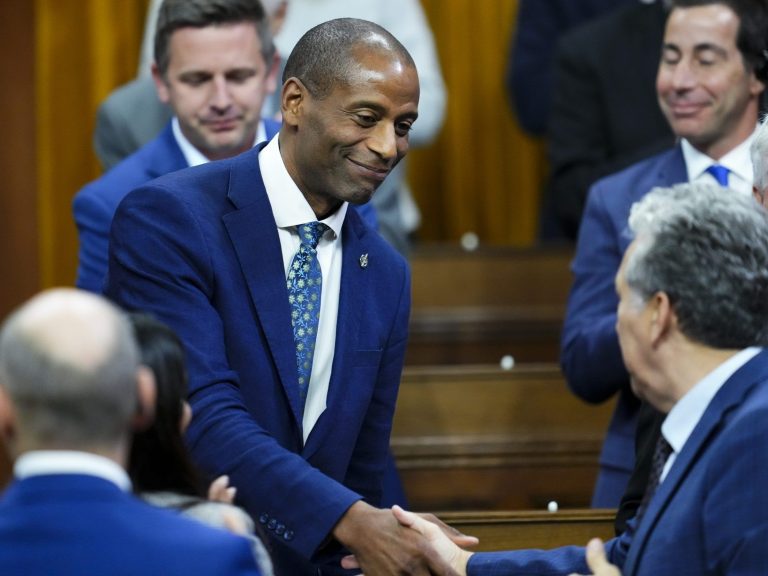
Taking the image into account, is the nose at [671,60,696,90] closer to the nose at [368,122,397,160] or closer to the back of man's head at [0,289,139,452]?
the nose at [368,122,397,160]

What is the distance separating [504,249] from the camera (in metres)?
5.56

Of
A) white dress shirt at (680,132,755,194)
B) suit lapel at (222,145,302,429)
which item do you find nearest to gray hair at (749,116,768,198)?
white dress shirt at (680,132,755,194)

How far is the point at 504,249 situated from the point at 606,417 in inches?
32.6

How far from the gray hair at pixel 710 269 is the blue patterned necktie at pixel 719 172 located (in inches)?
57.8

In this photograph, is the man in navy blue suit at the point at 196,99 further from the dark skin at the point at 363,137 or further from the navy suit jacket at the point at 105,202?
the dark skin at the point at 363,137

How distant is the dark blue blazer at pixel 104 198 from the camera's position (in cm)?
415

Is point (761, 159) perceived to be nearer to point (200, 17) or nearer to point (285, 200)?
point (285, 200)

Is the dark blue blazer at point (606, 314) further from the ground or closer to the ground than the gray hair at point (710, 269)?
closer to the ground

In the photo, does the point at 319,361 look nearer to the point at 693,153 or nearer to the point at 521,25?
the point at 693,153

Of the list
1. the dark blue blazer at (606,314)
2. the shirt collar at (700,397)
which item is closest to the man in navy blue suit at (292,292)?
the shirt collar at (700,397)

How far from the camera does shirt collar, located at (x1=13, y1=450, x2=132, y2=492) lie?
6.68 feet

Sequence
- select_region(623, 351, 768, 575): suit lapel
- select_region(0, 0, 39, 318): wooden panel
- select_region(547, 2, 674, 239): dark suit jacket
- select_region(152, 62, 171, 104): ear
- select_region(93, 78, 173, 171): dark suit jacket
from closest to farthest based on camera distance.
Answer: select_region(623, 351, 768, 575): suit lapel, select_region(152, 62, 171, 104): ear, select_region(93, 78, 173, 171): dark suit jacket, select_region(547, 2, 674, 239): dark suit jacket, select_region(0, 0, 39, 318): wooden panel

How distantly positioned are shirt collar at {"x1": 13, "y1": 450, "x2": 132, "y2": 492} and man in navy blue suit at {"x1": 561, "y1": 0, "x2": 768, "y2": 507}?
2.19m

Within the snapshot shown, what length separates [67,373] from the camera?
1.99 meters
